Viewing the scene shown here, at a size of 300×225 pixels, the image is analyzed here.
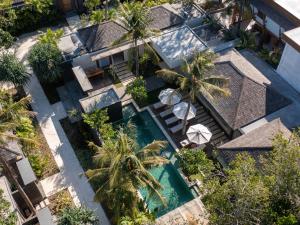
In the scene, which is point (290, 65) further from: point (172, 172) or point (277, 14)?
point (172, 172)

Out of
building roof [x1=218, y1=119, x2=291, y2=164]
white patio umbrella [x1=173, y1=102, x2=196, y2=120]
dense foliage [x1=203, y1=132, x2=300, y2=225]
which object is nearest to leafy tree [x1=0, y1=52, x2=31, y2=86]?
white patio umbrella [x1=173, y1=102, x2=196, y2=120]

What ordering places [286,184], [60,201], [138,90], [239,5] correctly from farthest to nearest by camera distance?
[239,5] → [138,90] → [60,201] → [286,184]

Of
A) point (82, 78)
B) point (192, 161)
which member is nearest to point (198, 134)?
point (192, 161)

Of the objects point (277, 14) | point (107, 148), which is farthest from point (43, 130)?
point (277, 14)

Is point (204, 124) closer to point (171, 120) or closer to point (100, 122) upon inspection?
point (171, 120)

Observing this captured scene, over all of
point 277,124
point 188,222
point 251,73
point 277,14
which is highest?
point 277,14

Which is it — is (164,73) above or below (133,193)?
above
